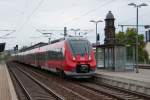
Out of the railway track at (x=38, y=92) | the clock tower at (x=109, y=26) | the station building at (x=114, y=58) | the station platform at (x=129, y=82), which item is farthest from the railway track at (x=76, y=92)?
the clock tower at (x=109, y=26)

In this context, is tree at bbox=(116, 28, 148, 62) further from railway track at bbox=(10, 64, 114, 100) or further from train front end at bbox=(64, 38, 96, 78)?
railway track at bbox=(10, 64, 114, 100)

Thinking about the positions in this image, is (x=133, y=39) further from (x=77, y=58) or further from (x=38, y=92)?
(x=38, y=92)

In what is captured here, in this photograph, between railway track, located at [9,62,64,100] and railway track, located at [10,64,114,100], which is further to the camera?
railway track, located at [9,62,64,100]

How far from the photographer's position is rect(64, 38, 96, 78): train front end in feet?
95.5

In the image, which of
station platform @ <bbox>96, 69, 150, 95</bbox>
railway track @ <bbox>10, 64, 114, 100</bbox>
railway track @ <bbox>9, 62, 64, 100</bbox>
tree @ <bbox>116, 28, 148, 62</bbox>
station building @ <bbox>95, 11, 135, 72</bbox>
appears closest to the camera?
railway track @ <bbox>10, 64, 114, 100</bbox>

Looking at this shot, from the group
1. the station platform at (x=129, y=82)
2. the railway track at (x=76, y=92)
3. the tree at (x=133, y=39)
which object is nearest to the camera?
the railway track at (x=76, y=92)

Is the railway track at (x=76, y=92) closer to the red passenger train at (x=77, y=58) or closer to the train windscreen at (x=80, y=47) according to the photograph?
the red passenger train at (x=77, y=58)

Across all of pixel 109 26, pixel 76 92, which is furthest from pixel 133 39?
pixel 76 92

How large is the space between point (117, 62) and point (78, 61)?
286 inches

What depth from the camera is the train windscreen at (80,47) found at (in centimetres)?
2970

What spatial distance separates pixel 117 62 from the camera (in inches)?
1407

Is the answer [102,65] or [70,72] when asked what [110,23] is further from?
[70,72]

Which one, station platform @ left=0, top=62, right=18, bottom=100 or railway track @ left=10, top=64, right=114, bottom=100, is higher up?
station platform @ left=0, top=62, right=18, bottom=100

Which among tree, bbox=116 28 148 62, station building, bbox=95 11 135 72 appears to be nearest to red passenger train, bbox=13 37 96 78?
station building, bbox=95 11 135 72
